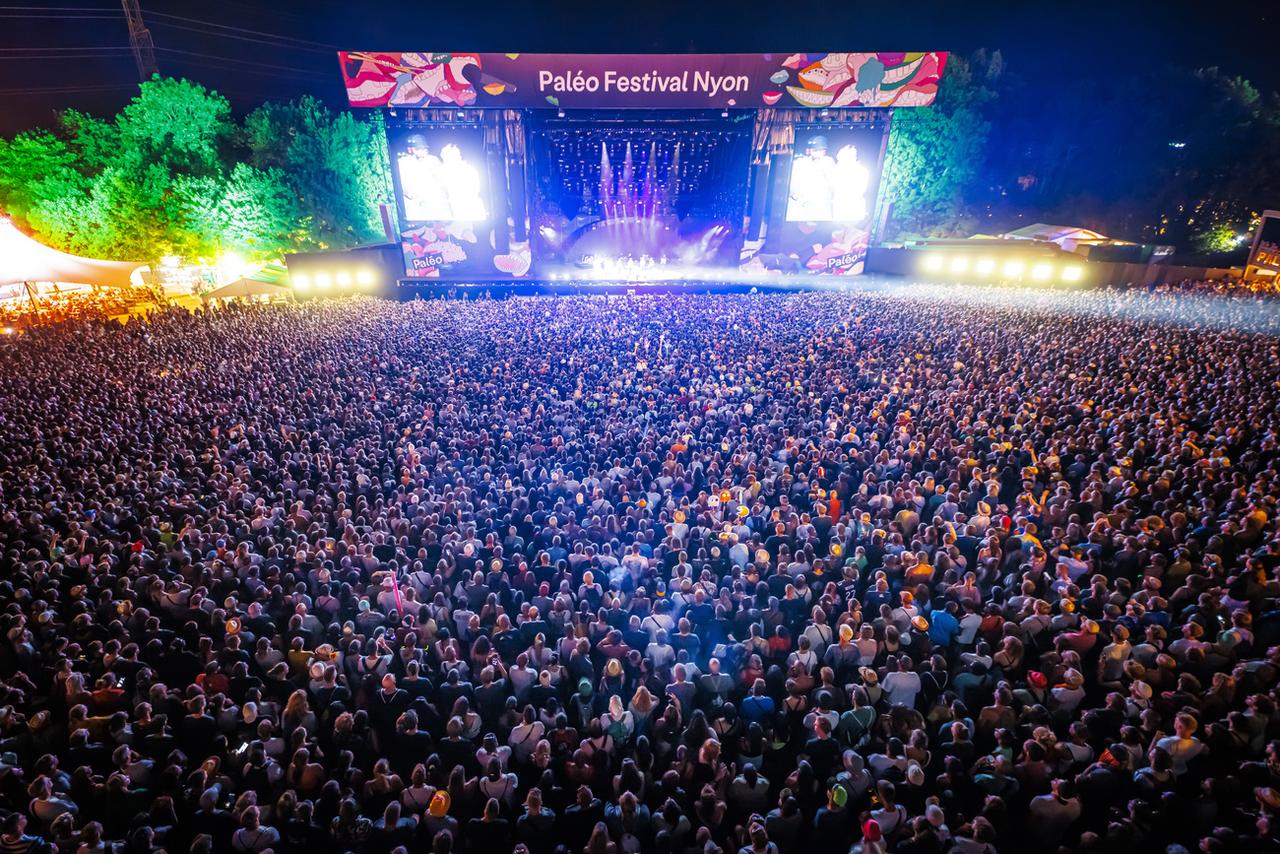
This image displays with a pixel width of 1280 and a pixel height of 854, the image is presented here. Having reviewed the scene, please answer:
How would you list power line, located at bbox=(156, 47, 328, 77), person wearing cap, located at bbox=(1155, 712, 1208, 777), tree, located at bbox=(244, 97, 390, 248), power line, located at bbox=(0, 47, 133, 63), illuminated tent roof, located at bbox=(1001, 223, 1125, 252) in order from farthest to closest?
1. tree, located at bbox=(244, 97, 390, 248)
2. power line, located at bbox=(156, 47, 328, 77)
3. power line, located at bbox=(0, 47, 133, 63)
4. illuminated tent roof, located at bbox=(1001, 223, 1125, 252)
5. person wearing cap, located at bbox=(1155, 712, 1208, 777)

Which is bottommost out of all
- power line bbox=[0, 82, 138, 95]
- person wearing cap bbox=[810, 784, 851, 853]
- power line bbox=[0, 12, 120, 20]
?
person wearing cap bbox=[810, 784, 851, 853]

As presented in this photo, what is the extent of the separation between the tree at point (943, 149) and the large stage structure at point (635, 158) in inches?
101

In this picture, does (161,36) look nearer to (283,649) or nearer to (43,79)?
(43,79)

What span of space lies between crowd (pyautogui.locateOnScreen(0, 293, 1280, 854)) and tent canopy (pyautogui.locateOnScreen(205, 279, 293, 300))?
611 inches

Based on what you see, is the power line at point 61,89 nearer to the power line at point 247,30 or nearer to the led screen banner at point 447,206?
the power line at point 247,30

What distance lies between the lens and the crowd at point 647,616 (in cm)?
381

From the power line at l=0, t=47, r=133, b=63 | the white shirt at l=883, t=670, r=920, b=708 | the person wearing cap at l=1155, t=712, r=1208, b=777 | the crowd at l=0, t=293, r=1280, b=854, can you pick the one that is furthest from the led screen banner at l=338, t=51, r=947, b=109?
the person wearing cap at l=1155, t=712, r=1208, b=777

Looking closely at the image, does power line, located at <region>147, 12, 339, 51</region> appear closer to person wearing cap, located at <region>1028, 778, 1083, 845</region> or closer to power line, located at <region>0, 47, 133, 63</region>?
power line, located at <region>0, 47, 133, 63</region>

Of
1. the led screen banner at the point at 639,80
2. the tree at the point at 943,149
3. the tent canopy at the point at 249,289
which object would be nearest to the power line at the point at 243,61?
the led screen banner at the point at 639,80

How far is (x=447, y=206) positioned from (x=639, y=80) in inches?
402

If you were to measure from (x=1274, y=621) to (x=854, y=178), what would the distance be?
990 inches

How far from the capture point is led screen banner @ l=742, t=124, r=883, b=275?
25.5 m

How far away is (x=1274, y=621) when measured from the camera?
4.98 meters

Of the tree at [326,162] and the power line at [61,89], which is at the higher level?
the power line at [61,89]
